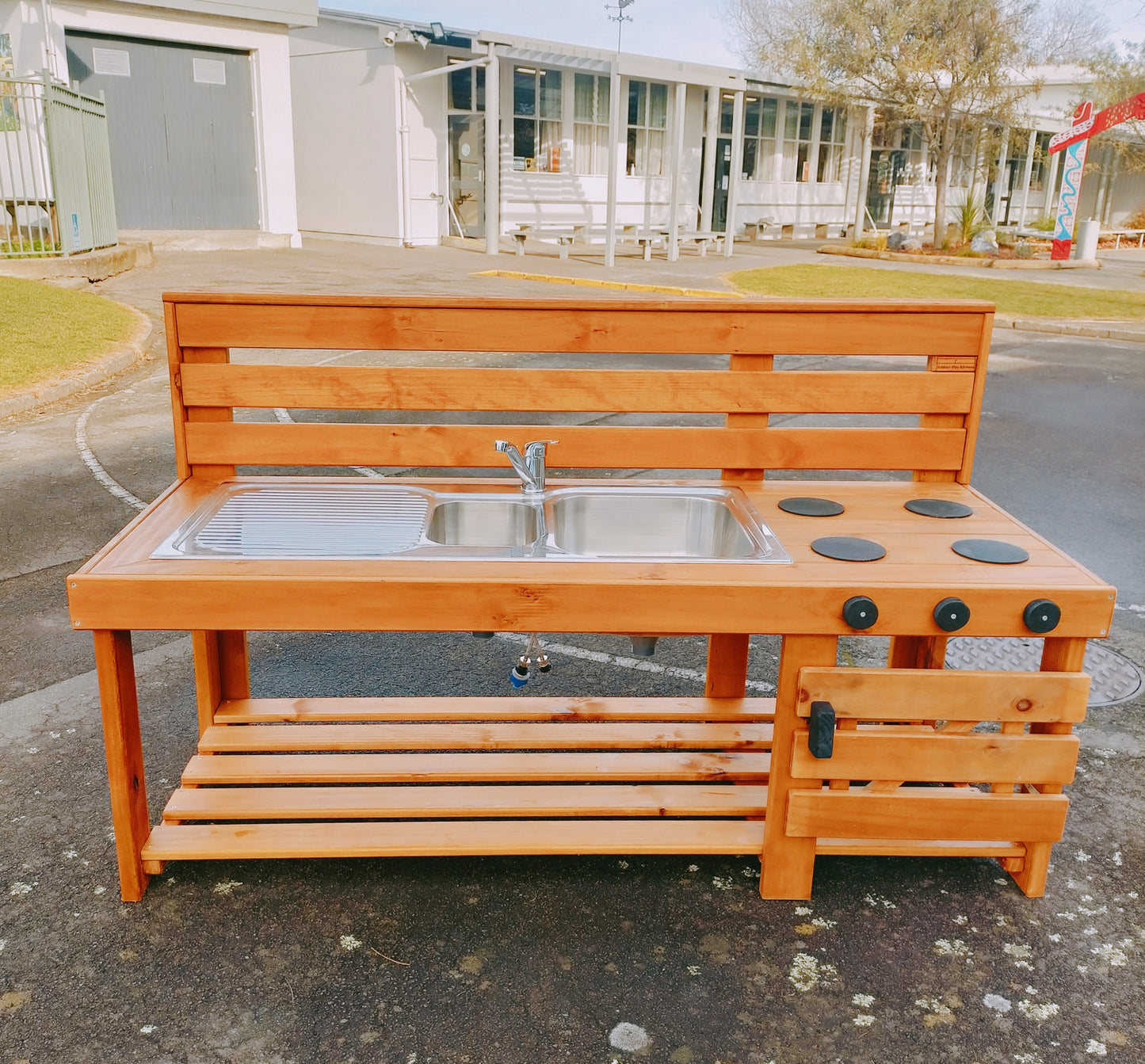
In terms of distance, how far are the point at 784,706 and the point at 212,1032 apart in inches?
56.0

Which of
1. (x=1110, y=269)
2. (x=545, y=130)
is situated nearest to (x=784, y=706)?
(x=545, y=130)

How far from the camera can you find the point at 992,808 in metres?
2.65

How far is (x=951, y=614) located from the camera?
243 centimetres

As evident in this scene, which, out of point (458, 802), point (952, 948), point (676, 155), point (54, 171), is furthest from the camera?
point (676, 155)

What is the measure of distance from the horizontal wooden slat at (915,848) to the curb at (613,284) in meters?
11.7

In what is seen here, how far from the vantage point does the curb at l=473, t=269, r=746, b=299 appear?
14375 mm

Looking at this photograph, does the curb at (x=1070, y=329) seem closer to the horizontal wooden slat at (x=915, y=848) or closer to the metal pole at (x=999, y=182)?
the horizontal wooden slat at (x=915, y=848)

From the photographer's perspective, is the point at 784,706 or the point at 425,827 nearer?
the point at 784,706

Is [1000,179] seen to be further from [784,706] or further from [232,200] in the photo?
[784,706]

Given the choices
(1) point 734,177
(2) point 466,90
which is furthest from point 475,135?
(1) point 734,177

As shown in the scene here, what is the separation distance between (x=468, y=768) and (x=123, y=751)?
93cm

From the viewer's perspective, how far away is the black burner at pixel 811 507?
298cm

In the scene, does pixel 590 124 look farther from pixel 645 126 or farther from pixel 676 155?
pixel 676 155

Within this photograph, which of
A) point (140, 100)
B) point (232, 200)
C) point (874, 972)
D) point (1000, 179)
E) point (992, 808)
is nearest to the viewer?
point (874, 972)
